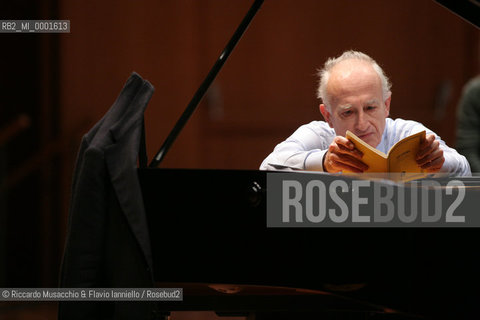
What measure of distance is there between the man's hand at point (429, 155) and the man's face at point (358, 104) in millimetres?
130

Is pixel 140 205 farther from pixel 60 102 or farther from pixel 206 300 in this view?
pixel 60 102

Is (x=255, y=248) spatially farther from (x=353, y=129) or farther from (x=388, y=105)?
(x=388, y=105)

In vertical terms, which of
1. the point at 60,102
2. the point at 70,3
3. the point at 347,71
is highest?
the point at 70,3

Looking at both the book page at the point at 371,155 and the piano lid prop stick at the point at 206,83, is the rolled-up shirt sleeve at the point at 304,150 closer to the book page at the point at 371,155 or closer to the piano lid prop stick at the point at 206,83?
the book page at the point at 371,155

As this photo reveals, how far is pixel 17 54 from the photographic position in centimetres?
299

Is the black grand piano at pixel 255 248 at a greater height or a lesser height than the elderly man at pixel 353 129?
lesser

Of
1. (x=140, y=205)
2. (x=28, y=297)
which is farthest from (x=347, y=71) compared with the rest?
(x=28, y=297)

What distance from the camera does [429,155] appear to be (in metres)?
1.15

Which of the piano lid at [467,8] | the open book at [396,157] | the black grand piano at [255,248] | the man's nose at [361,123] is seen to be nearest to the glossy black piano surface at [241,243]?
the black grand piano at [255,248]

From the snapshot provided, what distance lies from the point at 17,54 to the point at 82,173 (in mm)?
2122

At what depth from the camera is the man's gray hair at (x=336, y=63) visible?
1.33 m

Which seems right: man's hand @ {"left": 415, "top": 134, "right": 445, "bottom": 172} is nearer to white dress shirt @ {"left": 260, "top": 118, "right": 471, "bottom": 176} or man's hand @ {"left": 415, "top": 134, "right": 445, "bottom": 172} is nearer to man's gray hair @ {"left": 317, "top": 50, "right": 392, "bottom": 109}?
white dress shirt @ {"left": 260, "top": 118, "right": 471, "bottom": 176}

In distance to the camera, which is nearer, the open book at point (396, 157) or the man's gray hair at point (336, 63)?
the open book at point (396, 157)

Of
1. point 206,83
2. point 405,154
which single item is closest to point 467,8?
point 405,154
